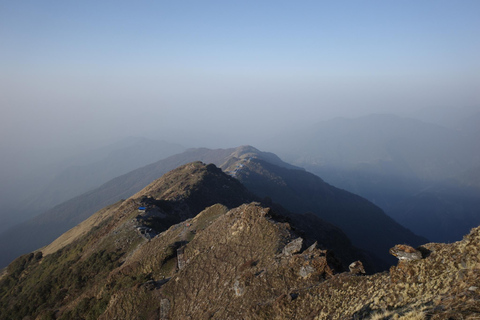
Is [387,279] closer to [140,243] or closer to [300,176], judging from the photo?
[140,243]

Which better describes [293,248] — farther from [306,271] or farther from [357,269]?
[357,269]

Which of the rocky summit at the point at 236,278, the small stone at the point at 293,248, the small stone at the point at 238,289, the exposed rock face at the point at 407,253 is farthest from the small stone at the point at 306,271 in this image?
the exposed rock face at the point at 407,253

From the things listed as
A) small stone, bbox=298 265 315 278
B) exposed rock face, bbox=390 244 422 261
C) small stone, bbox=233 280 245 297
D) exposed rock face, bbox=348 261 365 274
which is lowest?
small stone, bbox=233 280 245 297

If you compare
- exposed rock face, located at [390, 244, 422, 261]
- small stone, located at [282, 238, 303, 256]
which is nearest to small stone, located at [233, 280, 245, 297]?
small stone, located at [282, 238, 303, 256]

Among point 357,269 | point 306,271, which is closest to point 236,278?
point 306,271

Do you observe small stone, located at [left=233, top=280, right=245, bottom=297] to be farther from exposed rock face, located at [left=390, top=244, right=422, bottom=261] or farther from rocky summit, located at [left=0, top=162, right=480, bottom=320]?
exposed rock face, located at [left=390, top=244, right=422, bottom=261]

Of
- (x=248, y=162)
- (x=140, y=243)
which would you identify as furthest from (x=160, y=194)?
(x=248, y=162)

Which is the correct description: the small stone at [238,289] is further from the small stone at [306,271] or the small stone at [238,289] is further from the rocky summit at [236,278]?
the small stone at [306,271]

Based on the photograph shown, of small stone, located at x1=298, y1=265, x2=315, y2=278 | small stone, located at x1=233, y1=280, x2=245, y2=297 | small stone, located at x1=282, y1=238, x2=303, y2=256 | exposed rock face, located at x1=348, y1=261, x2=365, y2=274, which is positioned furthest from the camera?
small stone, located at x1=282, y1=238, x2=303, y2=256
